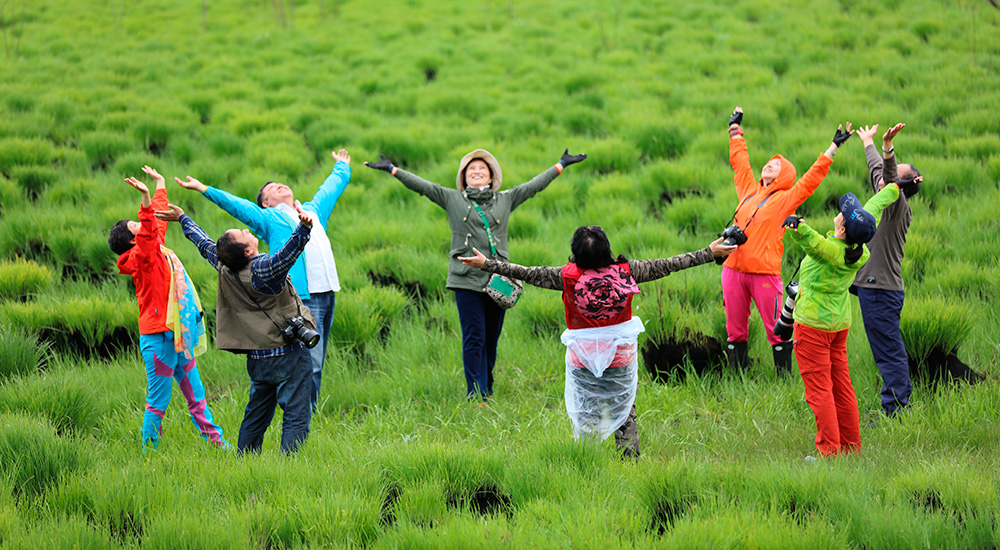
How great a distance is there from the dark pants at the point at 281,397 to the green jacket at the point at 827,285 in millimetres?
3187

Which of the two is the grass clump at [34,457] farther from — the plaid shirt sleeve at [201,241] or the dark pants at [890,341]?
the dark pants at [890,341]

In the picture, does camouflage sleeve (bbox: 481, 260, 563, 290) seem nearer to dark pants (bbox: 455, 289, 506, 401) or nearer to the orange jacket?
dark pants (bbox: 455, 289, 506, 401)

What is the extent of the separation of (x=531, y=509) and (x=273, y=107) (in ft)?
31.8

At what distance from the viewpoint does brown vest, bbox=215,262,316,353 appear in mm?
3748

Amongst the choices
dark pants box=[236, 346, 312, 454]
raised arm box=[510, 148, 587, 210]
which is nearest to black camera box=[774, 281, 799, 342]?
raised arm box=[510, 148, 587, 210]

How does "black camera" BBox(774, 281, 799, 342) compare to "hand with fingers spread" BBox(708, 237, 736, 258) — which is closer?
"hand with fingers spread" BBox(708, 237, 736, 258)

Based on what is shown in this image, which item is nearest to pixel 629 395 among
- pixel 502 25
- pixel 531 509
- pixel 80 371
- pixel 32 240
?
pixel 531 509

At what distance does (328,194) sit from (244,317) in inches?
64.9

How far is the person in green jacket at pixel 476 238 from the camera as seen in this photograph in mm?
4820

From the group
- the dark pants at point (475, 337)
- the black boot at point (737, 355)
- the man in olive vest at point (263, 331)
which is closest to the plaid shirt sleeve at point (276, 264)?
the man in olive vest at point (263, 331)

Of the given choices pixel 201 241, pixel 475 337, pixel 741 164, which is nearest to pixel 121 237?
pixel 201 241

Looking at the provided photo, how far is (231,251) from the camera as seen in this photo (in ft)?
12.0

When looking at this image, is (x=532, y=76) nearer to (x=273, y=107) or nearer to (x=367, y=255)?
(x=273, y=107)

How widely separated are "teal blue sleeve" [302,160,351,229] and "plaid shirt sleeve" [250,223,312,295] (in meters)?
1.23
